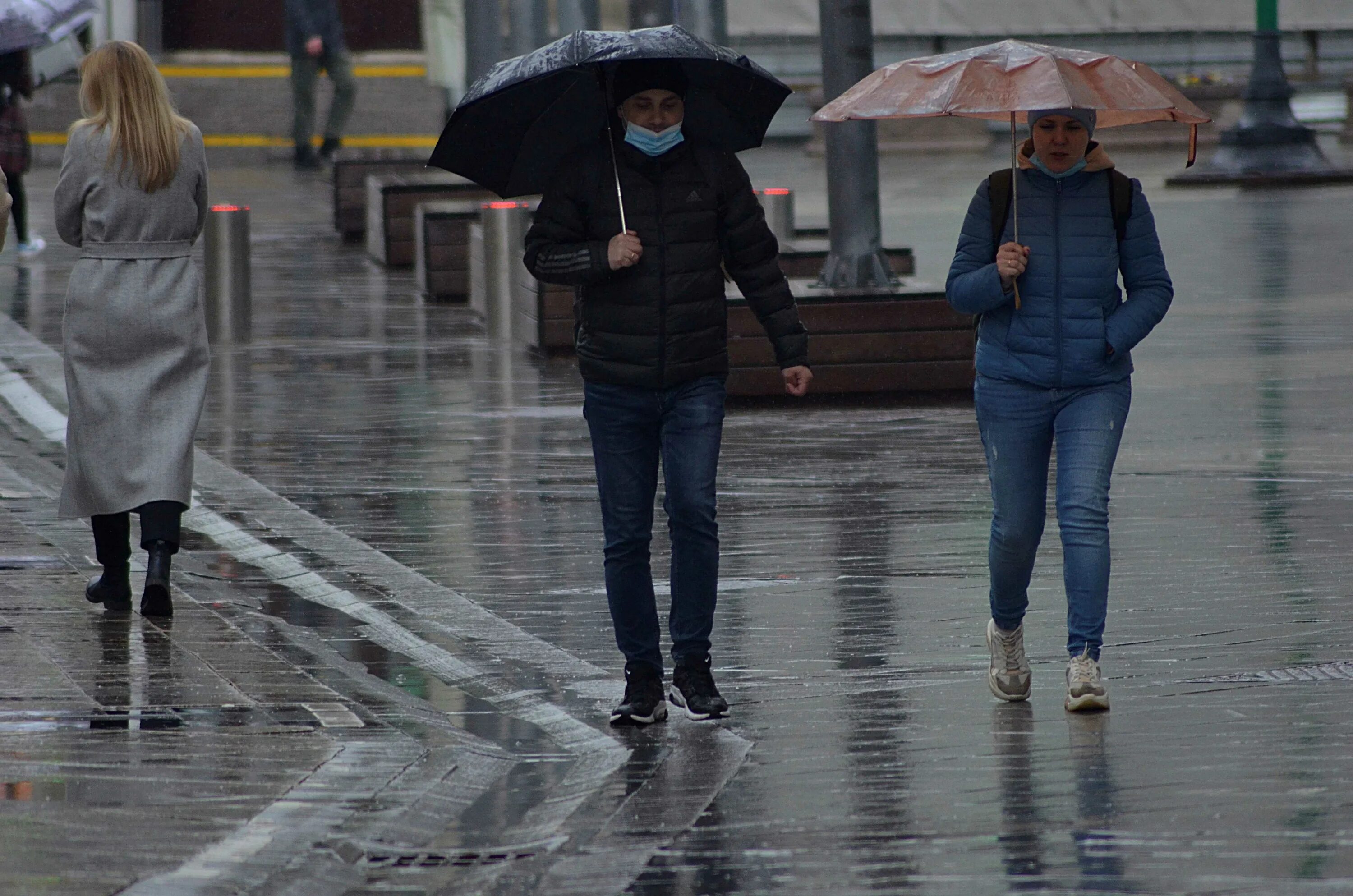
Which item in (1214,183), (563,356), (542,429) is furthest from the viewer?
(1214,183)

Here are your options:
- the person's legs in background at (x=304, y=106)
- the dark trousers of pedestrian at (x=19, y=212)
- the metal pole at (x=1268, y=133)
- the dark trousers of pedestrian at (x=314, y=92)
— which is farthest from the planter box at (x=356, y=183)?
the metal pole at (x=1268, y=133)

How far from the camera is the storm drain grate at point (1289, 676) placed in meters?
6.25

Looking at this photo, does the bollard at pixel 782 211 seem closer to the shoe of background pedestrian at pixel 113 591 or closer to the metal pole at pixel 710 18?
the metal pole at pixel 710 18

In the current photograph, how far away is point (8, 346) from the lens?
551 inches

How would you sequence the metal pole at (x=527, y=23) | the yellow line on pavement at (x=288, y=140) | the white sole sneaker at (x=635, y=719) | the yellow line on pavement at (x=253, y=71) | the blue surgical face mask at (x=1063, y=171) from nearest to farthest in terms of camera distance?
the white sole sneaker at (x=635, y=719)
the blue surgical face mask at (x=1063, y=171)
the metal pole at (x=527, y=23)
the yellow line on pavement at (x=288, y=140)
the yellow line on pavement at (x=253, y=71)

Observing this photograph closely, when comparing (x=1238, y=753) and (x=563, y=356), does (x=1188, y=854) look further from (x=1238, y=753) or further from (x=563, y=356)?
(x=563, y=356)

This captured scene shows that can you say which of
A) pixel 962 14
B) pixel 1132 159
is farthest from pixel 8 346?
pixel 962 14

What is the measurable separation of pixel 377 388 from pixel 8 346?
2705 mm

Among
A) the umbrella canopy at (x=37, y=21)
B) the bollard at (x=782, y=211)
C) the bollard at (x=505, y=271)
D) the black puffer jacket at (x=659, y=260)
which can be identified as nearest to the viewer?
the black puffer jacket at (x=659, y=260)

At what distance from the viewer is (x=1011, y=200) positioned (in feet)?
20.1

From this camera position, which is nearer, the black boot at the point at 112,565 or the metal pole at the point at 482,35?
the black boot at the point at 112,565

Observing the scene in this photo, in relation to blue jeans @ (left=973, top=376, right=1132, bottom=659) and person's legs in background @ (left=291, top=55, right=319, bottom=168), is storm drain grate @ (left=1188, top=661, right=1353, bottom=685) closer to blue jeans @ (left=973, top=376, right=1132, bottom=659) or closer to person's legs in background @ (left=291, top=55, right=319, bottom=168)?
blue jeans @ (left=973, top=376, right=1132, bottom=659)

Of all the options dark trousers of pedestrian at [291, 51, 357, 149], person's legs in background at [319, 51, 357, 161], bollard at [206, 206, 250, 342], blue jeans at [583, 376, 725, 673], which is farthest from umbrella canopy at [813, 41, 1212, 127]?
dark trousers of pedestrian at [291, 51, 357, 149]

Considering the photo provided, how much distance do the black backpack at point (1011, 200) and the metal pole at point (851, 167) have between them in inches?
257
